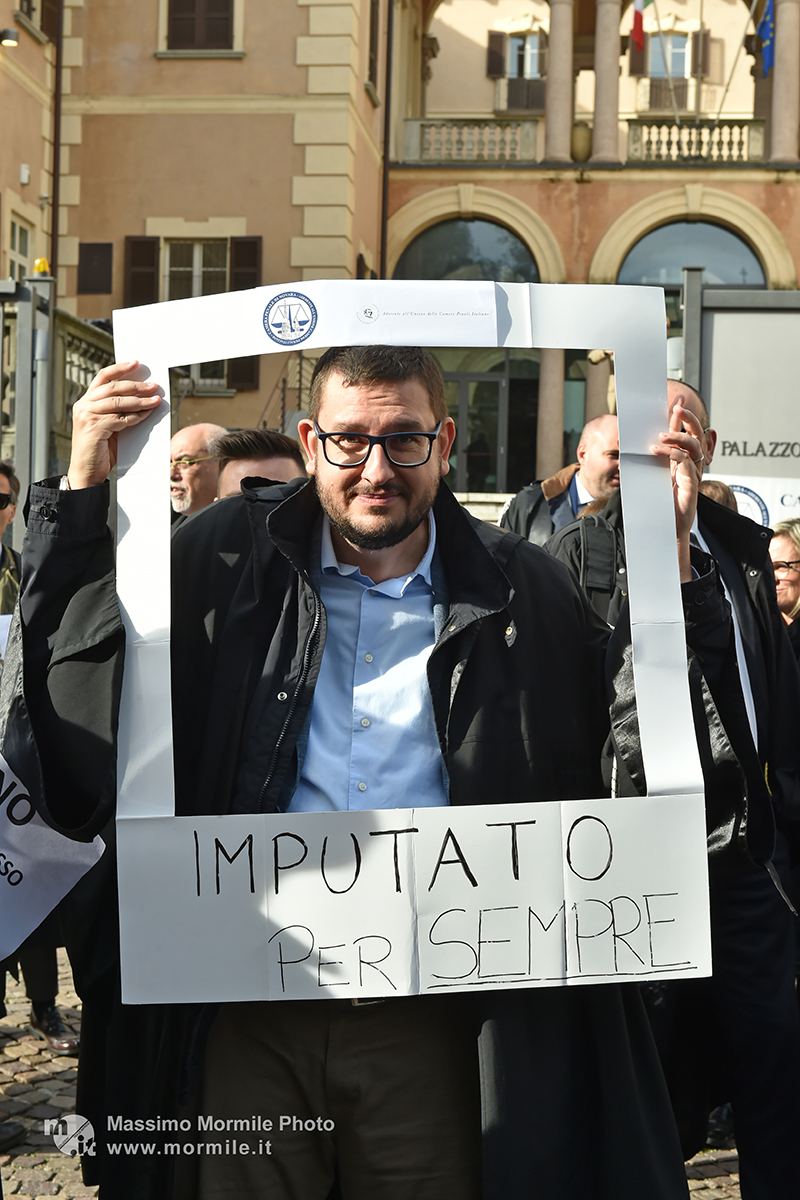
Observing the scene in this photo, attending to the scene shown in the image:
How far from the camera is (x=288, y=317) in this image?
2.20 m

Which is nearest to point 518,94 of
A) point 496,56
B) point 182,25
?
point 496,56

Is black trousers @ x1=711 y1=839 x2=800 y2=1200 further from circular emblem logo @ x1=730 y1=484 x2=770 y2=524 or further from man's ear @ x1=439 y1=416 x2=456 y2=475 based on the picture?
circular emblem logo @ x1=730 y1=484 x2=770 y2=524

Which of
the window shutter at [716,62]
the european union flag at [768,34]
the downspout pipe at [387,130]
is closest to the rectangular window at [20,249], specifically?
the downspout pipe at [387,130]

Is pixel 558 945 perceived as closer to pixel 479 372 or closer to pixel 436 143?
pixel 479 372

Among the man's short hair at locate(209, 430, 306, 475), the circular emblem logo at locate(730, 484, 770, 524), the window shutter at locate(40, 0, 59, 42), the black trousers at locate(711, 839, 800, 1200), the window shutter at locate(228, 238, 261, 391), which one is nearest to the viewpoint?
the black trousers at locate(711, 839, 800, 1200)

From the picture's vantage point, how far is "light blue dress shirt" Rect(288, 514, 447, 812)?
85.0 inches

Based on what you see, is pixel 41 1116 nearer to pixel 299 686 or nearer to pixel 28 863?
pixel 28 863

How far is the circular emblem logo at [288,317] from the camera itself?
7.21 feet

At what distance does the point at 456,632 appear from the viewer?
2.18 m

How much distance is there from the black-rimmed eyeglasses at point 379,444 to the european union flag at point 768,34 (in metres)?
22.8

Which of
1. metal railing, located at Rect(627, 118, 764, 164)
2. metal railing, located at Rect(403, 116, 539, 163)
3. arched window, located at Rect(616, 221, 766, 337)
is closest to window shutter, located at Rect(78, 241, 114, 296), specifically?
metal railing, located at Rect(403, 116, 539, 163)

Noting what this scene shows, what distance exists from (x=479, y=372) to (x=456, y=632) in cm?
2171

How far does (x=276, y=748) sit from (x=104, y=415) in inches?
22.9

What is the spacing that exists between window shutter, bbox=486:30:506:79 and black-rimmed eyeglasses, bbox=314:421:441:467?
3137cm
